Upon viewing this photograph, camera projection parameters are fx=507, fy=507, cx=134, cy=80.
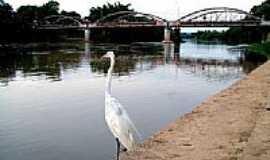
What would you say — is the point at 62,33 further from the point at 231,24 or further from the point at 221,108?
the point at 221,108

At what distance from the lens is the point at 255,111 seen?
13.0 metres

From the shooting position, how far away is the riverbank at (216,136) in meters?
8.54

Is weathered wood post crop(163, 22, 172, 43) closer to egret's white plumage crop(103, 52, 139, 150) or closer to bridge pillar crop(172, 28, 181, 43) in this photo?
bridge pillar crop(172, 28, 181, 43)

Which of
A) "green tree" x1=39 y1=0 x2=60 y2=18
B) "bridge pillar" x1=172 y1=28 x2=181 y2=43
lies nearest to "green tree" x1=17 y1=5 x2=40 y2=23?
"green tree" x1=39 y1=0 x2=60 y2=18

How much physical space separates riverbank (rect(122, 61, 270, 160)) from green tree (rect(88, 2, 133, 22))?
146 metres

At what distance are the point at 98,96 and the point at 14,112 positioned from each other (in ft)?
17.6

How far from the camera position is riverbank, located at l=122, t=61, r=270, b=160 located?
28.0ft

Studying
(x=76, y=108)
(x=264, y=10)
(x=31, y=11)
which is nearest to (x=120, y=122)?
(x=76, y=108)

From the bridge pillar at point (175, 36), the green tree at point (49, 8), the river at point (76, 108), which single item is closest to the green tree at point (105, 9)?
the green tree at point (49, 8)

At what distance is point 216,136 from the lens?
10242mm

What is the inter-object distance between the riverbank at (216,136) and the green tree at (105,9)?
146 meters

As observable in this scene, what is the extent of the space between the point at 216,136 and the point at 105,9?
6142 inches

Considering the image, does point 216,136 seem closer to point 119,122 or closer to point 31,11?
point 119,122

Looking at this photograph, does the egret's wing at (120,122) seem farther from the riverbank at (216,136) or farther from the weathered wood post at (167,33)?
the weathered wood post at (167,33)
